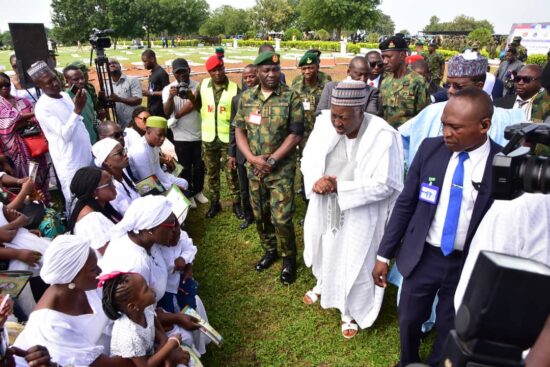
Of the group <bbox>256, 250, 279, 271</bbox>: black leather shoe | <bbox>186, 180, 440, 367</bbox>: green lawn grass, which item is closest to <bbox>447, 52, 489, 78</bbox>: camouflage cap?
<bbox>186, 180, 440, 367</bbox>: green lawn grass

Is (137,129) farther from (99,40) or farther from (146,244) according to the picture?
(146,244)

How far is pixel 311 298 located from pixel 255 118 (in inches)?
73.7

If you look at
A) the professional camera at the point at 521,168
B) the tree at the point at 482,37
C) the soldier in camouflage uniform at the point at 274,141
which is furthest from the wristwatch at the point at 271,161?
the tree at the point at 482,37

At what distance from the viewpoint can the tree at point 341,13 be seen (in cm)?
5275

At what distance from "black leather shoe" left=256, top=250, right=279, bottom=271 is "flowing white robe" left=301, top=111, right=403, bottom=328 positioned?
84 centimetres

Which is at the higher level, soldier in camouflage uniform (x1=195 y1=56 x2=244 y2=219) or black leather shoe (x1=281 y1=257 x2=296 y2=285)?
soldier in camouflage uniform (x1=195 y1=56 x2=244 y2=219)

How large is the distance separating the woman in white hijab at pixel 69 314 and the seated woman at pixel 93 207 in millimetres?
679

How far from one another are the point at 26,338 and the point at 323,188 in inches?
85.4

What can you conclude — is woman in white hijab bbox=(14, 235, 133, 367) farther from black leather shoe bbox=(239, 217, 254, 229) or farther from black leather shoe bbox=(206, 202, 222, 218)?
black leather shoe bbox=(206, 202, 222, 218)

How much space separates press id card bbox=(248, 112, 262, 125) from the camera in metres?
3.89

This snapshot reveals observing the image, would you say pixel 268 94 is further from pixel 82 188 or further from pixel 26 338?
pixel 26 338

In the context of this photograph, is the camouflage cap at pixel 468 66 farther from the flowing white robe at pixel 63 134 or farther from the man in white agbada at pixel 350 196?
the flowing white robe at pixel 63 134

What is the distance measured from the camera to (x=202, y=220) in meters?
5.50

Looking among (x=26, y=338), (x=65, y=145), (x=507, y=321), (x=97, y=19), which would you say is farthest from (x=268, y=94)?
(x=97, y=19)
